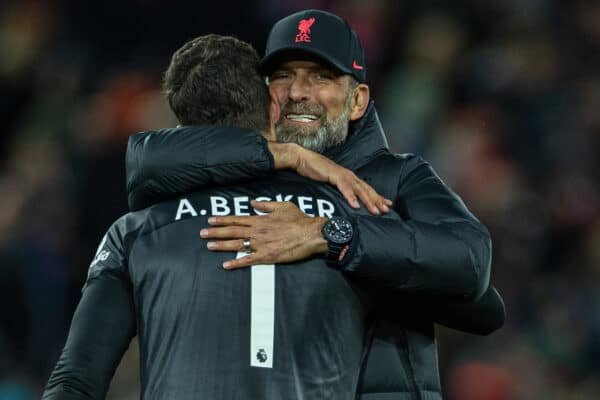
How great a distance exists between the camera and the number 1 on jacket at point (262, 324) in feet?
8.61

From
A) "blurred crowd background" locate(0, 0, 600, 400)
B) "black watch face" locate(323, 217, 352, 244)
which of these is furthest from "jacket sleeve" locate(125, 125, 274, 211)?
"blurred crowd background" locate(0, 0, 600, 400)

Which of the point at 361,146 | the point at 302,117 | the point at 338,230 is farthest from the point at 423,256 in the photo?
the point at 302,117

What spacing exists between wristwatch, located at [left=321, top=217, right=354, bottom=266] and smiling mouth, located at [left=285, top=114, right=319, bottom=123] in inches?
23.7

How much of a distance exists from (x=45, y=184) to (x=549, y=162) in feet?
9.58

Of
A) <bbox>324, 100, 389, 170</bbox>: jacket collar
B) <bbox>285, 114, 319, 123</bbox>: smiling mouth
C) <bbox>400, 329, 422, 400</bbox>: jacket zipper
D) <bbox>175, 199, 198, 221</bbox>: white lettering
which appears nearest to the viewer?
<bbox>175, 199, 198, 221</bbox>: white lettering

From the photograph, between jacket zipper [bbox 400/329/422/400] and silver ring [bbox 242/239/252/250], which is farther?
jacket zipper [bbox 400/329/422/400]

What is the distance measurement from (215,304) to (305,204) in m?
0.35

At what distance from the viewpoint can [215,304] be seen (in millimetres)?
2650

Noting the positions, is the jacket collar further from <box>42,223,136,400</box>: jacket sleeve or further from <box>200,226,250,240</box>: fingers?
<box>42,223,136,400</box>: jacket sleeve

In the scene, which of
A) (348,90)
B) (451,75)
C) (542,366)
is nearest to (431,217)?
(348,90)

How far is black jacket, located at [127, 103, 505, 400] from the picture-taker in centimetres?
271

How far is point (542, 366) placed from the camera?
6.04 meters

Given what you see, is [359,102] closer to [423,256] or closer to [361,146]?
[361,146]

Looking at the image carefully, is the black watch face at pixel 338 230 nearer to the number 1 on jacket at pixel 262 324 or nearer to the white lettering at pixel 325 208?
the white lettering at pixel 325 208
